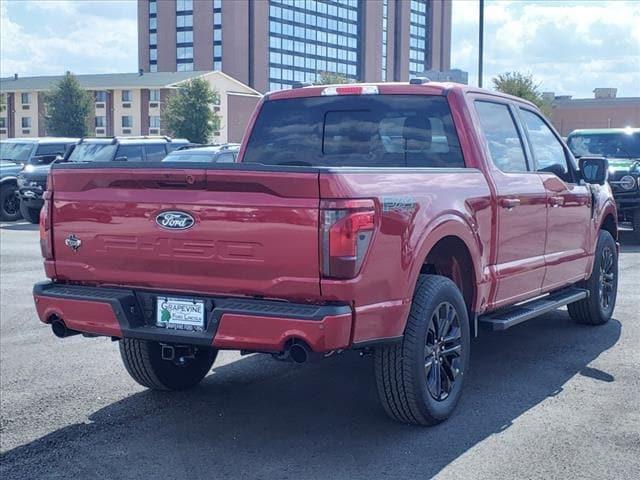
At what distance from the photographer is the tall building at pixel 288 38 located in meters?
117

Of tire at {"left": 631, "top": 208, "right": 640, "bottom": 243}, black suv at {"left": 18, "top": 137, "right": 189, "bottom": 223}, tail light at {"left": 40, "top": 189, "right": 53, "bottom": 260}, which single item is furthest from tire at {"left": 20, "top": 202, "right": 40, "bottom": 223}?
tail light at {"left": 40, "top": 189, "right": 53, "bottom": 260}

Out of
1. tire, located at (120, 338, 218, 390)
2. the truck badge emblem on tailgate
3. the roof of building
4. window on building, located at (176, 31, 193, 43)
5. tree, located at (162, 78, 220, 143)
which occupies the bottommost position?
tire, located at (120, 338, 218, 390)

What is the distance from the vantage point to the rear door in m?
6.29

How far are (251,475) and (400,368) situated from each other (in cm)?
102

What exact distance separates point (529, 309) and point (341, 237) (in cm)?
253

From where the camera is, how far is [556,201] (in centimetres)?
714

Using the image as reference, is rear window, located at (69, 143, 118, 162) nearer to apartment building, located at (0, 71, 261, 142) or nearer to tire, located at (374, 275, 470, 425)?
tire, located at (374, 275, 470, 425)

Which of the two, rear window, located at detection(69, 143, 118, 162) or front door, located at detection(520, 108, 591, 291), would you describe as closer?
front door, located at detection(520, 108, 591, 291)

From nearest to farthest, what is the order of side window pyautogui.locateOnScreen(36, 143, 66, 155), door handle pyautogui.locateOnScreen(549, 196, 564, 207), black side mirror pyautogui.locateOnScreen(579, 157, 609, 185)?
door handle pyautogui.locateOnScreen(549, 196, 564, 207), black side mirror pyautogui.locateOnScreen(579, 157, 609, 185), side window pyautogui.locateOnScreen(36, 143, 66, 155)

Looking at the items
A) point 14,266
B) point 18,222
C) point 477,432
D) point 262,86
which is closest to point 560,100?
point 262,86

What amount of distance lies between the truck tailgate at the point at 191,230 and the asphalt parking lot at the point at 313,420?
90 cm

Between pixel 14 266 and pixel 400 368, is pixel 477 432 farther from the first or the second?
pixel 14 266

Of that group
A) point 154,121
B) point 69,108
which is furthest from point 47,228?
point 154,121

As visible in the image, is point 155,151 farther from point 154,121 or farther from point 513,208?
point 154,121
